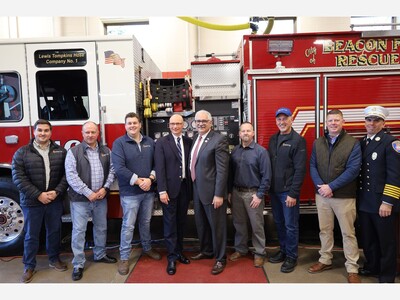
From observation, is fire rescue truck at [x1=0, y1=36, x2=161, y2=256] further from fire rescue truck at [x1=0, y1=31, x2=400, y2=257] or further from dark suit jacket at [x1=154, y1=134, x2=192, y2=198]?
dark suit jacket at [x1=154, y1=134, x2=192, y2=198]

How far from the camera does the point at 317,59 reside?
14.6 feet

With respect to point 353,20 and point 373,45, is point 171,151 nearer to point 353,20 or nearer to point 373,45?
point 373,45

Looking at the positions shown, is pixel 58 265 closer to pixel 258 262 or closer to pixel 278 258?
pixel 258 262

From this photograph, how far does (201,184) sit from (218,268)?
1.05m

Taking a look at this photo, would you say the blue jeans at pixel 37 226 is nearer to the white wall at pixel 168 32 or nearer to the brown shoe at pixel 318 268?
the brown shoe at pixel 318 268

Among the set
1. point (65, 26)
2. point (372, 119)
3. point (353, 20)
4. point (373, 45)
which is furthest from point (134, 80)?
point (353, 20)

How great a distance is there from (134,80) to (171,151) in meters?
1.21

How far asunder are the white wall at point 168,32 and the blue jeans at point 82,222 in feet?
18.4

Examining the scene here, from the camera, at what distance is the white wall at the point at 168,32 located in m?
8.42

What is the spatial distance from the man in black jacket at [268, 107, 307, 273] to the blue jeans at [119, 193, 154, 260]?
163 centimetres

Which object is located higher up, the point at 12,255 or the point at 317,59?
the point at 317,59

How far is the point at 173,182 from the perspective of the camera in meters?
3.79

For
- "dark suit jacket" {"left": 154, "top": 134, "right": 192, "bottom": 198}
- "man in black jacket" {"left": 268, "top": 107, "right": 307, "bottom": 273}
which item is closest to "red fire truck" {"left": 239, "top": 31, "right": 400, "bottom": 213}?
"man in black jacket" {"left": 268, "top": 107, "right": 307, "bottom": 273}

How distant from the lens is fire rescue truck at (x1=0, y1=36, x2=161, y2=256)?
421cm
